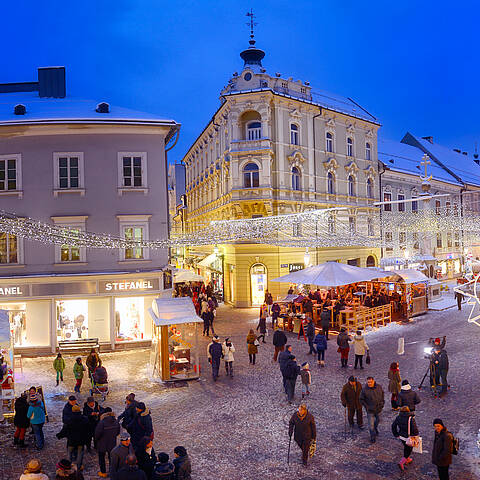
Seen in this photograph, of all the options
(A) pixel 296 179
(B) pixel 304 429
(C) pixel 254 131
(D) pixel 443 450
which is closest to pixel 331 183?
(A) pixel 296 179

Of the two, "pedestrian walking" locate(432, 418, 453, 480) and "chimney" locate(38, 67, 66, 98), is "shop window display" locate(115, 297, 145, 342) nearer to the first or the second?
"chimney" locate(38, 67, 66, 98)

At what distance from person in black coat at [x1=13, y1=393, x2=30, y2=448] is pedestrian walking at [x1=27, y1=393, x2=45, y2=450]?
168mm

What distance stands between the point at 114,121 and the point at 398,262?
25067 millimetres

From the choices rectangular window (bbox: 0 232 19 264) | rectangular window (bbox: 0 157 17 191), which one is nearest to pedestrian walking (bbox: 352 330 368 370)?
rectangular window (bbox: 0 232 19 264)

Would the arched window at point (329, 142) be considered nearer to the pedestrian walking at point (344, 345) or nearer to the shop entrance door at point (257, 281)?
the shop entrance door at point (257, 281)

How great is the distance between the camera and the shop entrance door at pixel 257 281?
2936 centimetres

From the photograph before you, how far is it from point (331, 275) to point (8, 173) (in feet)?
57.2

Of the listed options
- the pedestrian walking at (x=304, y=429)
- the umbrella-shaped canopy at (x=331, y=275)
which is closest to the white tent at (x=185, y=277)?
the umbrella-shaped canopy at (x=331, y=275)

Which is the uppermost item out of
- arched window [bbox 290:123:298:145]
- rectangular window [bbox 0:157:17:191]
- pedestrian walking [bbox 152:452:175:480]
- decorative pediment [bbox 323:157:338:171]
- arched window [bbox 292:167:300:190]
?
arched window [bbox 290:123:298:145]

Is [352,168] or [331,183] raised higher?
[352,168]

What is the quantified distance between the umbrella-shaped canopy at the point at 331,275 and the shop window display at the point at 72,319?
1131 cm

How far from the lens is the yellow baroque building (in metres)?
29.0

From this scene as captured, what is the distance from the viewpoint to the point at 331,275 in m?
22.1

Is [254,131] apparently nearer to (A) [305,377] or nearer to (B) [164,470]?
(A) [305,377]
